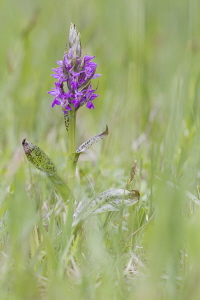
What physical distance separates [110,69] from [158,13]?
1381 millimetres

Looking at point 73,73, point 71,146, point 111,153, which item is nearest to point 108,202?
point 71,146

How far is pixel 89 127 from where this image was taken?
11.4ft

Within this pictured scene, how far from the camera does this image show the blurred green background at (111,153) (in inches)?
48.1

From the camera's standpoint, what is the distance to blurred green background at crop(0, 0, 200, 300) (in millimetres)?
1223

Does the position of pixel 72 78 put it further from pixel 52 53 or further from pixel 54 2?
pixel 54 2

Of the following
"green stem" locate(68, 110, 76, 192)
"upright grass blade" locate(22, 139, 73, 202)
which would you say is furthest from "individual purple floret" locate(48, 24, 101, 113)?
"upright grass blade" locate(22, 139, 73, 202)

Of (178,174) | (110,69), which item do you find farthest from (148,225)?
(110,69)

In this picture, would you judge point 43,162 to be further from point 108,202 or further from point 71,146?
point 108,202

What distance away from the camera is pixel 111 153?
2570 millimetres

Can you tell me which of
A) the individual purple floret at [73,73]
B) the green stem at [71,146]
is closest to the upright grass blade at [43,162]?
the green stem at [71,146]

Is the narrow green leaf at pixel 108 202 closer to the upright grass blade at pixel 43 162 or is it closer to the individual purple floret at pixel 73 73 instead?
the upright grass blade at pixel 43 162

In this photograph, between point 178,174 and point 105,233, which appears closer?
point 105,233

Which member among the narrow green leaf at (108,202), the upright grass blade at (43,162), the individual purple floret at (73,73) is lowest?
the narrow green leaf at (108,202)

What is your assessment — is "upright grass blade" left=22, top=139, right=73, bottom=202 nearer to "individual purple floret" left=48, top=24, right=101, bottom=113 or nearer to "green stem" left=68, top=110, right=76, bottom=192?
"green stem" left=68, top=110, right=76, bottom=192
